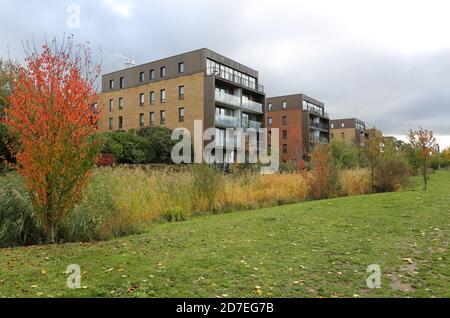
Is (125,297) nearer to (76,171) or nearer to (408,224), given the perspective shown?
(76,171)

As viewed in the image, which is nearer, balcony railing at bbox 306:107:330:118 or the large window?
the large window

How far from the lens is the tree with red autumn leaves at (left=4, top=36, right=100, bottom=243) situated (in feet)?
22.0

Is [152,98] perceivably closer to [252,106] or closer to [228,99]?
[228,99]

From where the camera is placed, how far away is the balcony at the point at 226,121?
38062 mm

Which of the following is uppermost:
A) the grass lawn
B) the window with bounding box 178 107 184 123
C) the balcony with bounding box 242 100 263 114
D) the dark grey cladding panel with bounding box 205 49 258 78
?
the dark grey cladding panel with bounding box 205 49 258 78

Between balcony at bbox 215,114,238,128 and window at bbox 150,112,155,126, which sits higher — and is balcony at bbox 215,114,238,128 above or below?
below

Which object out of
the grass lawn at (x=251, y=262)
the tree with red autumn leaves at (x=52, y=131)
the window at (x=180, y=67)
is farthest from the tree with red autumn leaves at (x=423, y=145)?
the window at (x=180, y=67)

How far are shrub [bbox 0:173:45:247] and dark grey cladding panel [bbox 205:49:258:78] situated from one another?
109 feet

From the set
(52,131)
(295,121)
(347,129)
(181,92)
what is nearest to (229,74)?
(181,92)

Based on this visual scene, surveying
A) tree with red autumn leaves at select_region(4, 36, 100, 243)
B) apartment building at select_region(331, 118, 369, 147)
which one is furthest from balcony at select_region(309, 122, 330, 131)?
tree with red autumn leaves at select_region(4, 36, 100, 243)

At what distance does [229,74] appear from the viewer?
41188 millimetres

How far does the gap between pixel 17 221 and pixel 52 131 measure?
2303 mm

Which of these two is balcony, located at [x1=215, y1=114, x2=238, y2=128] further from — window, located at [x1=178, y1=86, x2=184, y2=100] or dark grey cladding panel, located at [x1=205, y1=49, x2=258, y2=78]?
dark grey cladding panel, located at [x1=205, y1=49, x2=258, y2=78]
